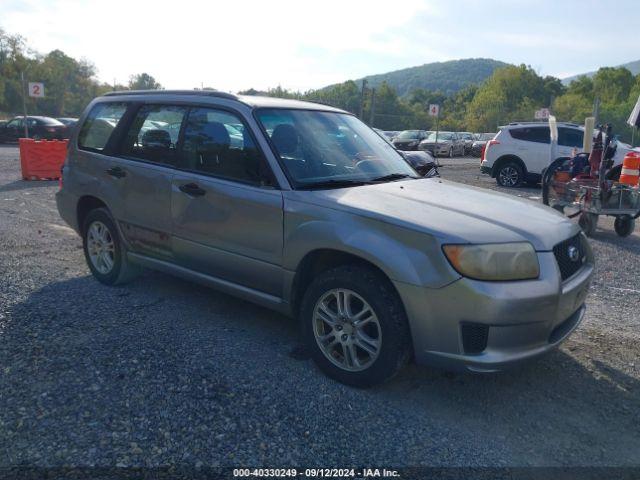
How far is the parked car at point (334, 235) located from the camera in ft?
10.0

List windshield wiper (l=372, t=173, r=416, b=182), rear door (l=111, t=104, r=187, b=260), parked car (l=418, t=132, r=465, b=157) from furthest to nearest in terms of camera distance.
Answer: parked car (l=418, t=132, r=465, b=157), rear door (l=111, t=104, r=187, b=260), windshield wiper (l=372, t=173, r=416, b=182)

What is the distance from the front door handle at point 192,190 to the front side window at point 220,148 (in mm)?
130

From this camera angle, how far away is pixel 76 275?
5637mm

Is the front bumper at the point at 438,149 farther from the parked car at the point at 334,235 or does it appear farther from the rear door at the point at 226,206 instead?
the rear door at the point at 226,206

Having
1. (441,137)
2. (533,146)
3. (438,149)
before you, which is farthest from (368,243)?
(441,137)

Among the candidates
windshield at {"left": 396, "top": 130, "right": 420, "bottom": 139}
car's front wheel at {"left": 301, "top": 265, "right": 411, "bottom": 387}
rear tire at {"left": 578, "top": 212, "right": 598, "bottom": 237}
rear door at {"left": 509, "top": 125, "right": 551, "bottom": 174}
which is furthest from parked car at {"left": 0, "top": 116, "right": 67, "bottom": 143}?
car's front wheel at {"left": 301, "top": 265, "right": 411, "bottom": 387}

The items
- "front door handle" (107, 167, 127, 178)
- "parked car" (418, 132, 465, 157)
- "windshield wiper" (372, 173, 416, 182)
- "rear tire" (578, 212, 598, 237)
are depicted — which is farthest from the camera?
"parked car" (418, 132, 465, 157)

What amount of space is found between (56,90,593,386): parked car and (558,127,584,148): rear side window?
11272 millimetres

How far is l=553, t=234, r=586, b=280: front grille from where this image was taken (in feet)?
11.0

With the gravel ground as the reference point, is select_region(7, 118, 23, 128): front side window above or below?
above

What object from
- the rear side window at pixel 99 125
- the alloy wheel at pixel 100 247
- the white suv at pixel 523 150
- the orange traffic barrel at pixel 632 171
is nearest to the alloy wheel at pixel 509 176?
the white suv at pixel 523 150

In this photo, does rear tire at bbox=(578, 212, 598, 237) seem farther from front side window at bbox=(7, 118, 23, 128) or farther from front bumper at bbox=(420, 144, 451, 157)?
front side window at bbox=(7, 118, 23, 128)

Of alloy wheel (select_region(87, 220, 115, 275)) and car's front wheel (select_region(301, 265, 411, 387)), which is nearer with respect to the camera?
car's front wheel (select_region(301, 265, 411, 387))

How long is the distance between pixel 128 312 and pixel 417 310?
8.50ft
